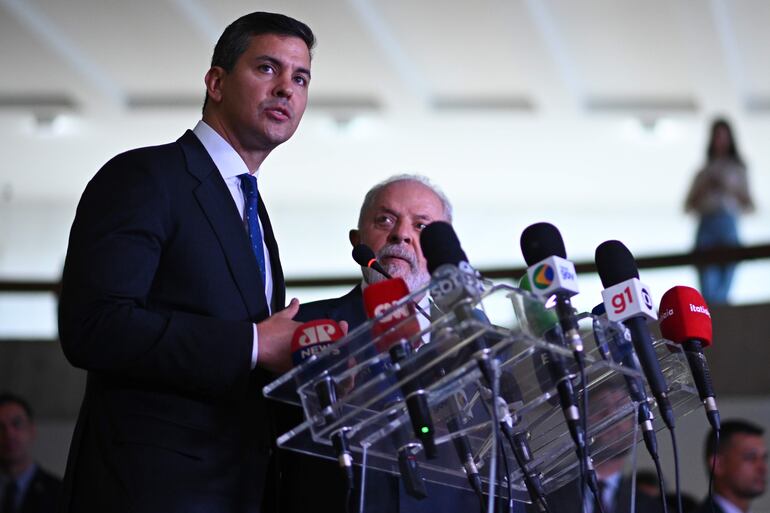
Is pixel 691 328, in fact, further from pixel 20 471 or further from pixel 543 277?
pixel 20 471

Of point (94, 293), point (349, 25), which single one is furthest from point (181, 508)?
point (349, 25)

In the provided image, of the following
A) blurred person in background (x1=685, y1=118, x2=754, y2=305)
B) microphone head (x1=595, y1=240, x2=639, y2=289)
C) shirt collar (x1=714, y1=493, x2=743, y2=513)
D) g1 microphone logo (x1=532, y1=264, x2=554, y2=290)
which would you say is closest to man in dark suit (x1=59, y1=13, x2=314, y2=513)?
g1 microphone logo (x1=532, y1=264, x2=554, y2=290)

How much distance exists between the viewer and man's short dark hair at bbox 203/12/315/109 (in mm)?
2281

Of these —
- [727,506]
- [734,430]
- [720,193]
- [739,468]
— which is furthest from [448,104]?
[727,506]

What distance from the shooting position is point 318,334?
5.87 ft

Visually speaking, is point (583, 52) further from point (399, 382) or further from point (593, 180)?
point (399, 382)

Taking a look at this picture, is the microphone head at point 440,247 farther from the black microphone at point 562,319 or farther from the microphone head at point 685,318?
the microphone head at point 685,318

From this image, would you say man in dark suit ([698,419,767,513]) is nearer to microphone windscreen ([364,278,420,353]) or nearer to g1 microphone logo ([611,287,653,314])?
g1 microphone logo ([611,287,653,314])

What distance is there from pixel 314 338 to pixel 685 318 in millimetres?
625

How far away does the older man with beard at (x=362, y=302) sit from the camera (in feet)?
7.66

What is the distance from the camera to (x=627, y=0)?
758 cm

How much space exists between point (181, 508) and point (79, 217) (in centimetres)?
50

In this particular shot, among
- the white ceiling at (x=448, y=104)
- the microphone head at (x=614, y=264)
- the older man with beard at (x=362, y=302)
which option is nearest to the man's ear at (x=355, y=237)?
the older man with beard at (x=362, y=302)

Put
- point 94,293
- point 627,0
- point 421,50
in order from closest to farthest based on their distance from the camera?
point 94,293 → point 627,0 → point 421,50
